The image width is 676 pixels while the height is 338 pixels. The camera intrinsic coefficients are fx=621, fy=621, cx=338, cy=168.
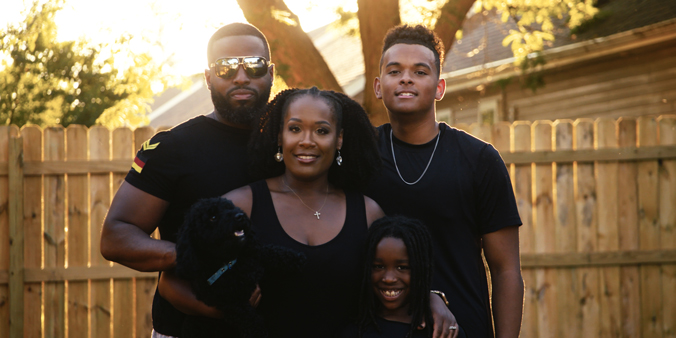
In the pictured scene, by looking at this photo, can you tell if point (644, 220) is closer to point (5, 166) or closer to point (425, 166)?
point (425, 166)

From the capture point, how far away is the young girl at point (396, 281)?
264 centimetres

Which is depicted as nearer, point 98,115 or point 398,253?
point 398,253

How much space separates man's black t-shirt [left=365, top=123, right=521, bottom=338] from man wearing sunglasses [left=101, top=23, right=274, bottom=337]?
723 millimetres

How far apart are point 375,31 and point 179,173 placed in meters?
3.65

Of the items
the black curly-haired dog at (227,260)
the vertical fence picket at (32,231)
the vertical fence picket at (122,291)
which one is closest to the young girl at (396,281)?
the black curly-haired dog at (227,260)

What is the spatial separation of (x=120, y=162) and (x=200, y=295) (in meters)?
3.79

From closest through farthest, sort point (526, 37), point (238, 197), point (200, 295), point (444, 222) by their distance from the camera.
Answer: point (200, 295) < point (238, 197) < point (444, 222) < point (526, 37)

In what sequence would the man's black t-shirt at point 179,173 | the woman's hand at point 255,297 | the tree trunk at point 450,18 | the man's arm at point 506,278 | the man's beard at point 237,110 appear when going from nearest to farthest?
the woman's hand at point 255,297 < the man's black t-shirt at point 179,173 < the man's arm at point 506,278 < the man's beard at point 237,110 < the tree trunk at point 450,18

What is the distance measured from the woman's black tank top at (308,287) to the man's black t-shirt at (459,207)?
40 cm

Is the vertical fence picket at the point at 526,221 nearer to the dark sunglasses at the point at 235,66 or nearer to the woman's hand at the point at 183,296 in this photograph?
the dark sunglasses at the point at 235,66

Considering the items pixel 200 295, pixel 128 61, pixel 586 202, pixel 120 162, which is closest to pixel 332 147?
pixel 200 295

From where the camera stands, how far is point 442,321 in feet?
8.66

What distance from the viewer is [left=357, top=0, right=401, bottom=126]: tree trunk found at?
19.4 ft

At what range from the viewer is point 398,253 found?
269 cm
